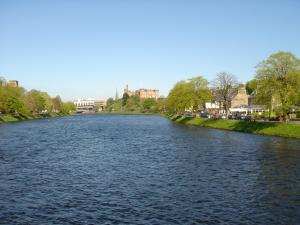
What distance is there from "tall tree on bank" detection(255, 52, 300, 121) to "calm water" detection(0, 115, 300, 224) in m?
27.4

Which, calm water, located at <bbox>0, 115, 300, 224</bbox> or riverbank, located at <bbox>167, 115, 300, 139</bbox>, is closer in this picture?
calm water, located at <bbox>0, 115, 300, 224</bbox>

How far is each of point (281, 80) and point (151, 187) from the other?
56.3m

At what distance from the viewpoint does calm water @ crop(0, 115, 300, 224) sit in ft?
75.7

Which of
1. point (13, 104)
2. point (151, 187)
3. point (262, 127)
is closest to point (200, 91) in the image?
point (262, 127)

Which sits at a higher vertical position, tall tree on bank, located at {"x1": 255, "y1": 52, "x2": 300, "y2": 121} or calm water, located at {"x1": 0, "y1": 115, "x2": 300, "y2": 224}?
tall tree on bank, located at {"x1": 255, "y1": 52, "x2": 300, "y2": 121}

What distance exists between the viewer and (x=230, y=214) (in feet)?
76.4

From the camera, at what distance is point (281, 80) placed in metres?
78.0

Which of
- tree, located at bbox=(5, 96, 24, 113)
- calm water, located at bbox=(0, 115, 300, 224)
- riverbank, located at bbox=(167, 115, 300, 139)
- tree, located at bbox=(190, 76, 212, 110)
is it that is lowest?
calm water, located at bbox=(0, 115, 300, 224)

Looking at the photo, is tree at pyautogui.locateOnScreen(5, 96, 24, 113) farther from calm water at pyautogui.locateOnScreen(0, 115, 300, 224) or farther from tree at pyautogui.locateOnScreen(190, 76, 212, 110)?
calm water at pyautogui.locateOnScreen(0, 115, 300, 224)

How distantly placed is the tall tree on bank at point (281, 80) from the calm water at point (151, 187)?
27390 millimetres

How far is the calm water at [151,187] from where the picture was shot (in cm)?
2308

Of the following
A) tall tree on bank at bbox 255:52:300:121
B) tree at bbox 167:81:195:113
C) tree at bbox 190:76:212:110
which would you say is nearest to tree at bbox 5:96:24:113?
tree at bbox 167:81:195:113

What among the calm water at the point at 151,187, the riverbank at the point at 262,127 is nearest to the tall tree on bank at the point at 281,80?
the riverbank at the point at 262,127

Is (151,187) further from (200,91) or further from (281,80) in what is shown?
(200,91)
